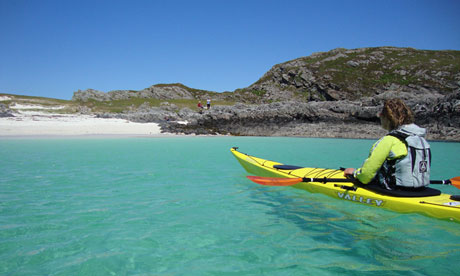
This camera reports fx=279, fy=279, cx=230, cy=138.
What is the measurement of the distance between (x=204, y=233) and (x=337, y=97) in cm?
3665

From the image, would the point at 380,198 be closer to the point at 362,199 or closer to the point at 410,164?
the point at 362,199

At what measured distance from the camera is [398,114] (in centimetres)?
395

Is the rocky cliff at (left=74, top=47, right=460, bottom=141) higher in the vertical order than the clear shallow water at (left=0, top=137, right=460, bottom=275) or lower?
higher

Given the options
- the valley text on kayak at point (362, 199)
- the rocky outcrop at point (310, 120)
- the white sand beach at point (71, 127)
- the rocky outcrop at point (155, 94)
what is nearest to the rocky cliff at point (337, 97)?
the rocky outcrop at point (310, 120)

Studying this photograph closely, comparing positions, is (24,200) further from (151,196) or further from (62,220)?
(151,196)

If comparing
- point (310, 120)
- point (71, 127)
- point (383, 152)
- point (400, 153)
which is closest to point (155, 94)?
point (71, 127)

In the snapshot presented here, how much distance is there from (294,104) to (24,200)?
88.6 ft

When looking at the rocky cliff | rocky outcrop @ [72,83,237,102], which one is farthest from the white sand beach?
rocky outcrop @ [72,83,237,102]

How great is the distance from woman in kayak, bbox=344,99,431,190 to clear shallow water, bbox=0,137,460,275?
27.5 inches

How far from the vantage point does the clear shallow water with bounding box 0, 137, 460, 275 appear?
9.72 ft

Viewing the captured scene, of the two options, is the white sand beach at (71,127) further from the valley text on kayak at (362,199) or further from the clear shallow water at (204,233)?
the valley text on kayak at (362,199)

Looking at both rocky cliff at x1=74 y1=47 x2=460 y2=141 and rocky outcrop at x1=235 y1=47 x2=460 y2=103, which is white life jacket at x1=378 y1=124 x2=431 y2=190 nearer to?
rocky cliff at x1=74 y1=47 x2=460 y2=141

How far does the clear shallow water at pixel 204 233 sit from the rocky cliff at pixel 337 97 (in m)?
19.6

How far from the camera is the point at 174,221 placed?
168 inches
